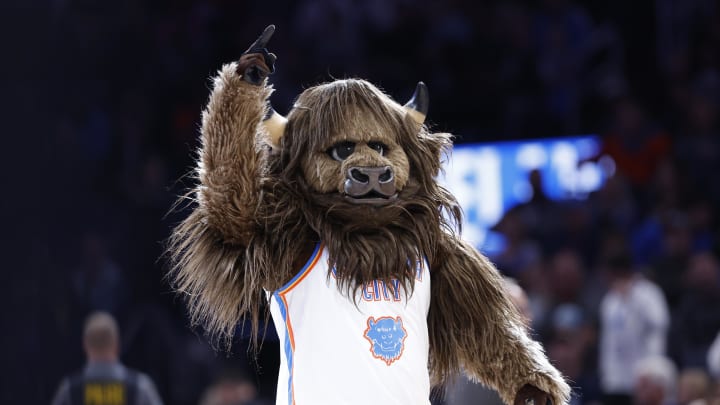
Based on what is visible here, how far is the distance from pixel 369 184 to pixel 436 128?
486 cm

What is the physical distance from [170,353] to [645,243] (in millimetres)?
3064

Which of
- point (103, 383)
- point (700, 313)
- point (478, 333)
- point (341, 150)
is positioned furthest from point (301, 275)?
point (700, 313)

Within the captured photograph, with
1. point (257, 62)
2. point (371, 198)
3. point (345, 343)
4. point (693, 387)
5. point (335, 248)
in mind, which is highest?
point (257, 62)

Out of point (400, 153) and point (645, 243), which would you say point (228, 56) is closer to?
point (645, 243)

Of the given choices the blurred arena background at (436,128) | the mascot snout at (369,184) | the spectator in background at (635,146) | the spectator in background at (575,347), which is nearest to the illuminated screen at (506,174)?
the blurred arena background at (436,128)

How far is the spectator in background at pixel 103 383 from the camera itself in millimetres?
5551

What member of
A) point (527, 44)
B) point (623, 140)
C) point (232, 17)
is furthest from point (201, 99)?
point (623, 140)

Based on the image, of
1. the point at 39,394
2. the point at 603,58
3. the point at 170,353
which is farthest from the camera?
the point at 603,58

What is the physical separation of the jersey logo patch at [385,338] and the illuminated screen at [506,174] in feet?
15.7

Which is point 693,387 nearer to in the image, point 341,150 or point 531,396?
point 531,396

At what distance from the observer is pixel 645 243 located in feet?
24.6

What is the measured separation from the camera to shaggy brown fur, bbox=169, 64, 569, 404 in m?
3.15

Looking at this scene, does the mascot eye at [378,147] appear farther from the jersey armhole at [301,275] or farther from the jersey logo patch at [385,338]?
the jersey logo patch at [385,338]

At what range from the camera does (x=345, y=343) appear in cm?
312
